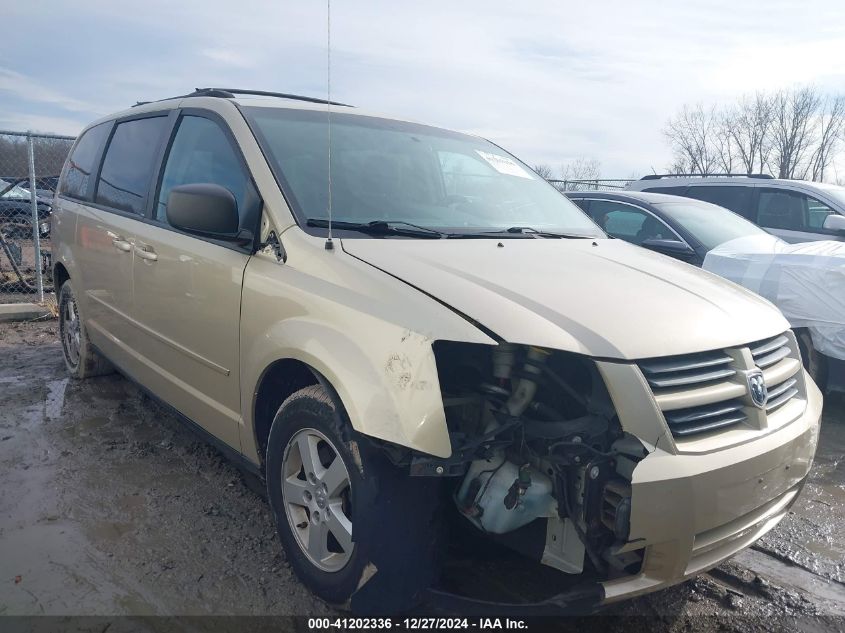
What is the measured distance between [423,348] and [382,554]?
2.14 ft

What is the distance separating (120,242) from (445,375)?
8.19 ft

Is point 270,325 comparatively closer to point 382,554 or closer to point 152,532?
point 382,554

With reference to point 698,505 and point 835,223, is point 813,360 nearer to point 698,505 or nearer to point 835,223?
point 835,223

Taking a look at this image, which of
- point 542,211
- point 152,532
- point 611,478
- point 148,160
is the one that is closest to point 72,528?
point 152,532

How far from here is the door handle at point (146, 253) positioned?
3.37 m

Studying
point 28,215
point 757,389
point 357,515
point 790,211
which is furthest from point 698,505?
point 28,215

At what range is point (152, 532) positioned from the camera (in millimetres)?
2936

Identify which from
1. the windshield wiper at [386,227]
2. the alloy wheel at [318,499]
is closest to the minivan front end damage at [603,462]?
the alloy wheel at [318,499]

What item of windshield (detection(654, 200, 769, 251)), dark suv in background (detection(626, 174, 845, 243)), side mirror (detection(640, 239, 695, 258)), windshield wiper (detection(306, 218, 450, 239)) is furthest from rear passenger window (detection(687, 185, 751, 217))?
windshield wiper (detection(306, 218, 450, 239))

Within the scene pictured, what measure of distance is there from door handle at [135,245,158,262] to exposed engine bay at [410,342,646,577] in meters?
1.94

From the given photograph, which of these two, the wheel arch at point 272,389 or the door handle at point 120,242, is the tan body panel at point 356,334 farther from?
the door handle at point 120,242

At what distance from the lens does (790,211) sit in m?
7.39

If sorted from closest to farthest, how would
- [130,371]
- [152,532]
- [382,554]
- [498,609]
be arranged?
[498,609], [382,554], [152,532], [130,371]

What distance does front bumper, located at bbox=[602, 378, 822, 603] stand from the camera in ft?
6.14
